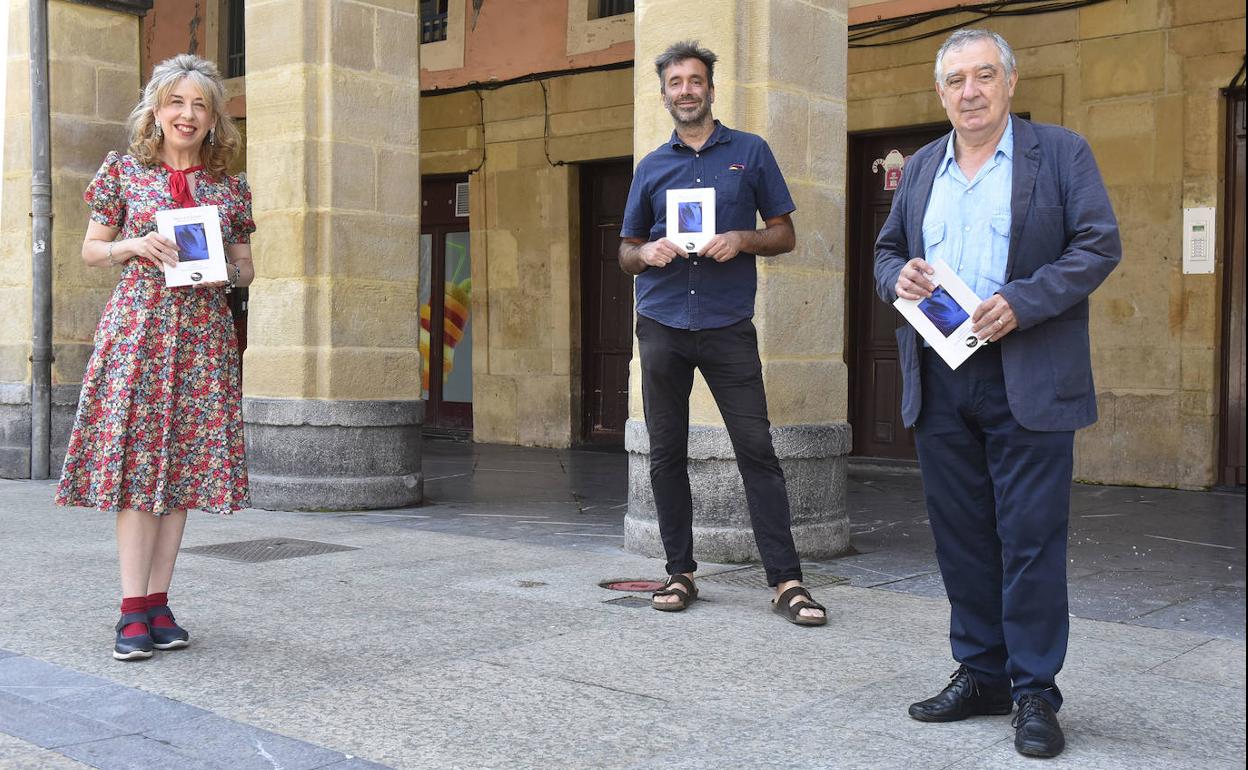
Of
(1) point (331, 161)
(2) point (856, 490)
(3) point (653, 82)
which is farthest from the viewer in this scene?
(2) point (856, 490)

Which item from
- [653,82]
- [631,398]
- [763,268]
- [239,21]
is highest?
[239,21]

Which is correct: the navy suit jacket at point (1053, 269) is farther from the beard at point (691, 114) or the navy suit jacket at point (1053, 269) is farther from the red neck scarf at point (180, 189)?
the red neck scarf at point (180, 189)

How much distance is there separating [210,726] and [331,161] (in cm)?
502

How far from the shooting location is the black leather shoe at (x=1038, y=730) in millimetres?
3176

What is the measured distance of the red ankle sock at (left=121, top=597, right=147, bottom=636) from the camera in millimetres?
4184

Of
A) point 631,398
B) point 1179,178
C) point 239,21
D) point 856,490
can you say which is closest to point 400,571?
point 631,398

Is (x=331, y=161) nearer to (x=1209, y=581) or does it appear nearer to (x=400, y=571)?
(x=400, y=571)

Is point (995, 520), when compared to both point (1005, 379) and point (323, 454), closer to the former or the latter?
point (1005, 379)

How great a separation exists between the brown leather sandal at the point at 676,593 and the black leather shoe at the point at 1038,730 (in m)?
1.79

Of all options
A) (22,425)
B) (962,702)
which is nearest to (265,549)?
(962,702)

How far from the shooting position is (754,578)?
562 centimetres

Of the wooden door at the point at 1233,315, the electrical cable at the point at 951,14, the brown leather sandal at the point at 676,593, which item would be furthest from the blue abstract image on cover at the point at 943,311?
the electrical cable at the point at 951,14

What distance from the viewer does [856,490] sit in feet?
30.9

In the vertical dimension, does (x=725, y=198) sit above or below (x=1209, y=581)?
above
